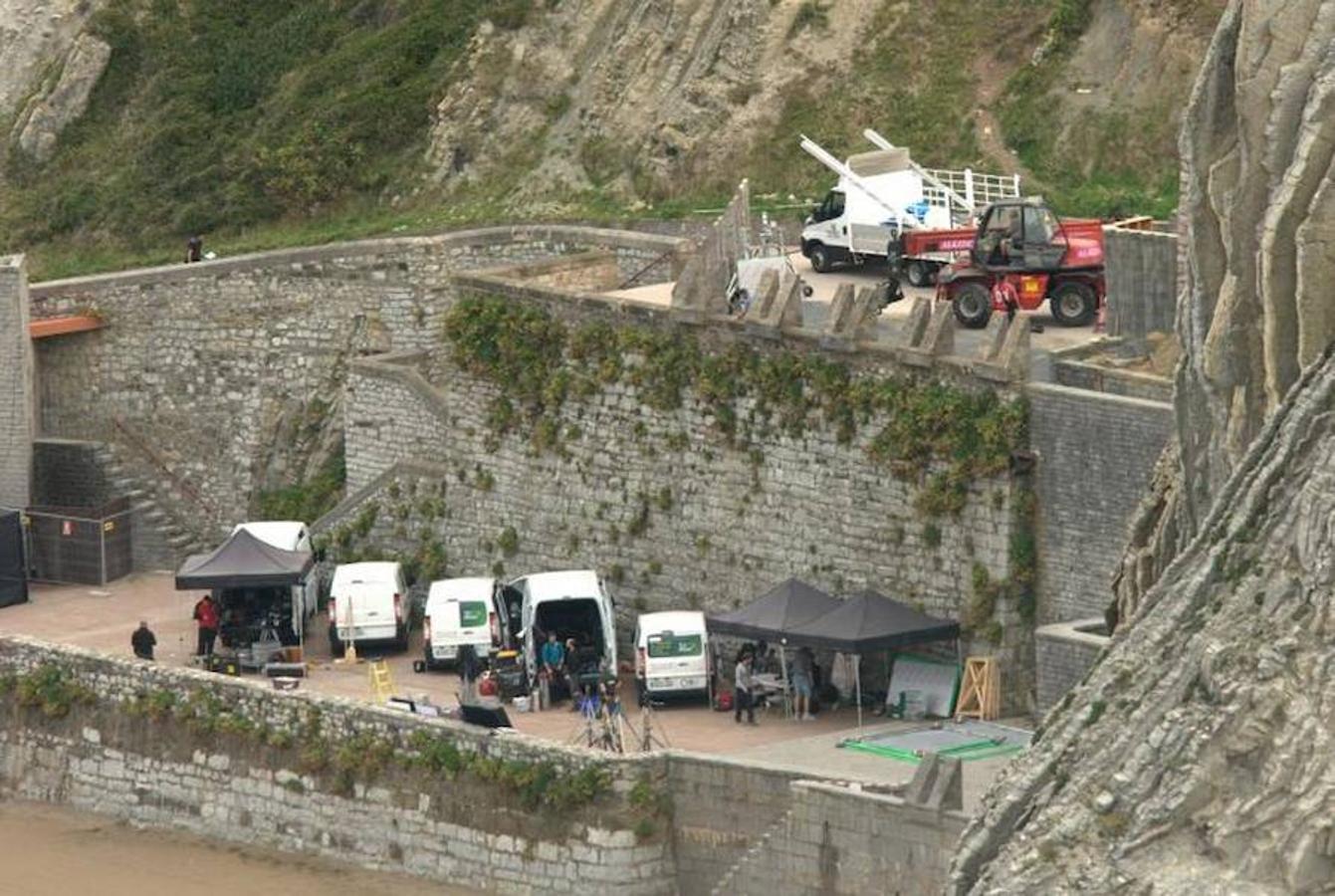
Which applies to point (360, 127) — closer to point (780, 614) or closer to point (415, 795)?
point (780, 614)

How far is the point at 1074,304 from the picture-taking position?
57.4 m

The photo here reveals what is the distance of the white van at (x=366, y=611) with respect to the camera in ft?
191

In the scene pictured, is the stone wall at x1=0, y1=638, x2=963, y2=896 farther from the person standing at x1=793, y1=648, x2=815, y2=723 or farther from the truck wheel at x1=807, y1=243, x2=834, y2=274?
the truck wheel at x1=807, y1=243, x2=834, y2=274

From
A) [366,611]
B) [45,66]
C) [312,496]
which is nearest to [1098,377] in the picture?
[366,611]

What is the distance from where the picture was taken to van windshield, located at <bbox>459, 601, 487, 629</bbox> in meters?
57.1

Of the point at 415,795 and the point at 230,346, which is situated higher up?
the point at 230,346

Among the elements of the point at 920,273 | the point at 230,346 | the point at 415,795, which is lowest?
the point at 415,795

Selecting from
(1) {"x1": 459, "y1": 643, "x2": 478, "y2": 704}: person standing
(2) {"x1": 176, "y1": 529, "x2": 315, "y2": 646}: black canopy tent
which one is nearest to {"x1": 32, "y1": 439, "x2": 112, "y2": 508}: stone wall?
(2) {"x1": 176, "y1": 529, "x2": 315, "y2": 646}: black canopy tent

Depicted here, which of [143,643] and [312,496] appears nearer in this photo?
[143,643]

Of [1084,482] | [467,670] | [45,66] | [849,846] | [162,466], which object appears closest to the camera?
[849,846]

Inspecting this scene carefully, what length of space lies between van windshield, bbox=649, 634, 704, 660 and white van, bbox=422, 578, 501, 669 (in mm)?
2470

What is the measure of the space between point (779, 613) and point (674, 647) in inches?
55.2

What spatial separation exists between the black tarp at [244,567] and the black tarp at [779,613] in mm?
6226

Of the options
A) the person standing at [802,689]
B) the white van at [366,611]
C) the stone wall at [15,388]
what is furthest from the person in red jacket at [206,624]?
the person standing at [802,689]
